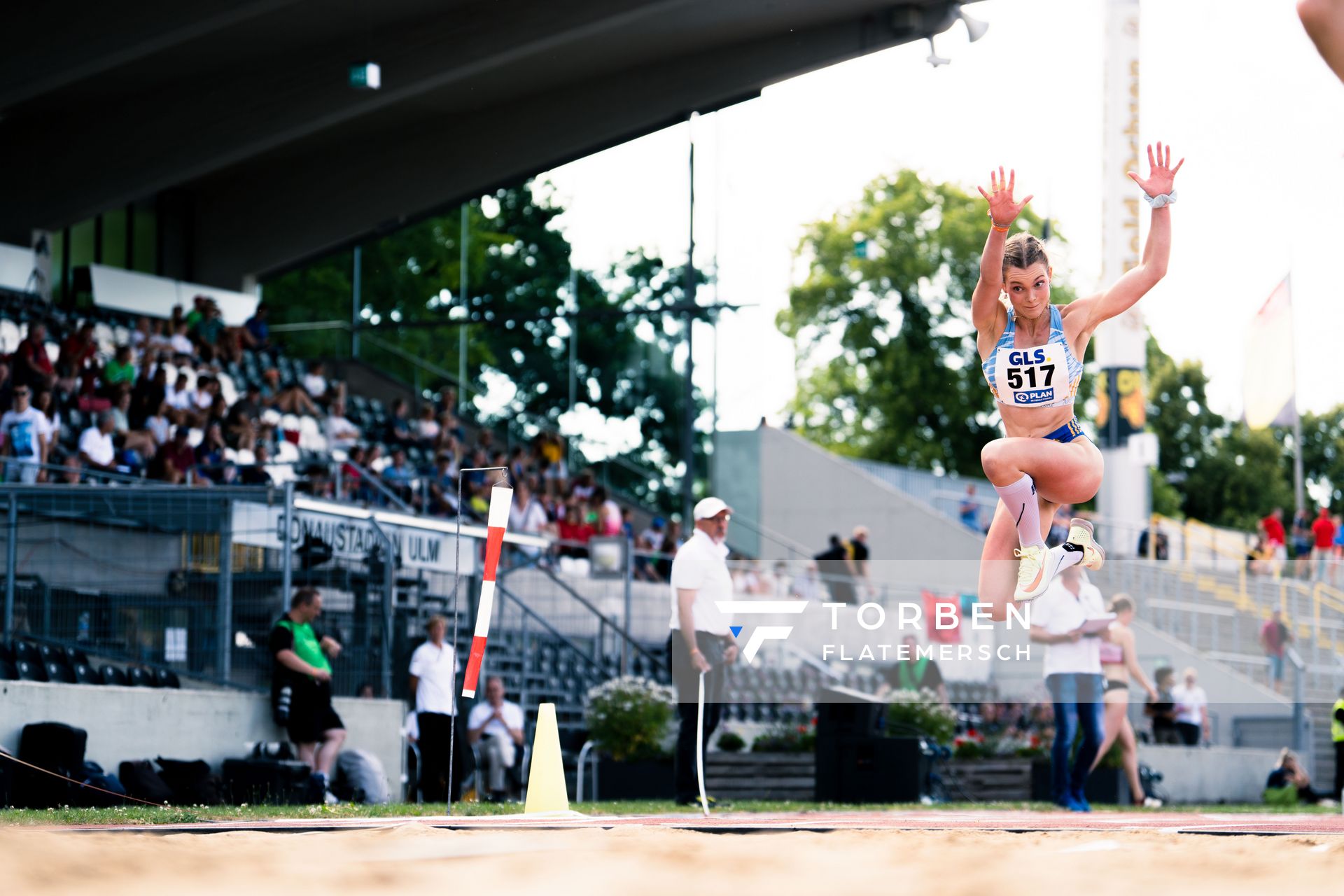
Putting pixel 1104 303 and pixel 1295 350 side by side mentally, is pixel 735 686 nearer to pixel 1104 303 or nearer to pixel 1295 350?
pixel 1104 303

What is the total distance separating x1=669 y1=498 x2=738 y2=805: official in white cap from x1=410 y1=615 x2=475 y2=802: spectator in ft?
8.23

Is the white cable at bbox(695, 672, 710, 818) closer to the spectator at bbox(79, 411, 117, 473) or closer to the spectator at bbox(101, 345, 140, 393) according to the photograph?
the spectator at bbox(79, 411, 117, 473)

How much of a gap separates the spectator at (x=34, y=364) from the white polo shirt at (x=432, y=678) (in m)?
7.27

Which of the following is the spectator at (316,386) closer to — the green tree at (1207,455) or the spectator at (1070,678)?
the spectator at (1070,678)

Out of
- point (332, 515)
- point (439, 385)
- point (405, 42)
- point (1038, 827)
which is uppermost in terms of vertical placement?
point (405, 42)

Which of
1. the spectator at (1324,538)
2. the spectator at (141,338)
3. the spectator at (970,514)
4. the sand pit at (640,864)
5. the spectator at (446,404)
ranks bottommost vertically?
the sand pit at (640,864)

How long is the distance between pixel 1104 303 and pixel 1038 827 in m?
2.88

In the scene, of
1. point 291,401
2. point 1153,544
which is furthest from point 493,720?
point 1153,544

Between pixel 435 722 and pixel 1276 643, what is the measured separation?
47.3ft

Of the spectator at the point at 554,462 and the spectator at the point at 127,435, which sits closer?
the spectator at the point at 127,435

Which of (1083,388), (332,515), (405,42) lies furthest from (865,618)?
(1083,388)

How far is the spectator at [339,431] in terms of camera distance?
81.3 feet

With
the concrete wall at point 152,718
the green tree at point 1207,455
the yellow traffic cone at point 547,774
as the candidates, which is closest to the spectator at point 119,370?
the concrete wall at point 152,718

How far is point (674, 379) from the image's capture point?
120ft
